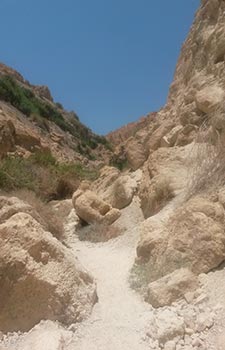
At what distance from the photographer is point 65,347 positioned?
3570 mm

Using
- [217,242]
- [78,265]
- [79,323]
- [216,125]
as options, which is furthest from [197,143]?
[79,323]

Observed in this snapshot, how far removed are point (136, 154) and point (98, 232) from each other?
2.62 m

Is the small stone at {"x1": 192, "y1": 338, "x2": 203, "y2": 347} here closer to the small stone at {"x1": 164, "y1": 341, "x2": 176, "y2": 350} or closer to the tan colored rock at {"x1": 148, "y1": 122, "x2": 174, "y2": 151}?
the small stone at {"x1": 164, "y1": 341, "x2": 176, "y2": 350}

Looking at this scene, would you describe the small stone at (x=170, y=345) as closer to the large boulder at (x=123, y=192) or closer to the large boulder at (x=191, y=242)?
the large boulder at (x=191, y=242)

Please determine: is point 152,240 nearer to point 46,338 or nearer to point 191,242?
point 191,242

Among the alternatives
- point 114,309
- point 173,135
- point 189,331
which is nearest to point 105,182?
point 173,135

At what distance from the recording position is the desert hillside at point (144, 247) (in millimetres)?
3713

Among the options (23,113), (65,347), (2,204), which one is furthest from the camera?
(23,113)

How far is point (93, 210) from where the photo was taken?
8492 mm

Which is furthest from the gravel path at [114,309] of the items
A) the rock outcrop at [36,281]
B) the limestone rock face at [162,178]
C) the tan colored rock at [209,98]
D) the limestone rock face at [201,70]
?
the limestone rock face at [201,70]

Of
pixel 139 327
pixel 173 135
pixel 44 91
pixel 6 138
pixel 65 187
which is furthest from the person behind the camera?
pixel 44 91

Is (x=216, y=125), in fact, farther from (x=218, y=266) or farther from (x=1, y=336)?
(x=1, y=336)

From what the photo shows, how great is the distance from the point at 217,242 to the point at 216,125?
8.07ft

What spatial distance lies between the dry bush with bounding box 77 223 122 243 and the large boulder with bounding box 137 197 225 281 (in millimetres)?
2239
